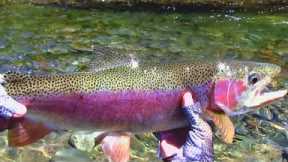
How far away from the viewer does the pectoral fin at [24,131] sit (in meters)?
2.93

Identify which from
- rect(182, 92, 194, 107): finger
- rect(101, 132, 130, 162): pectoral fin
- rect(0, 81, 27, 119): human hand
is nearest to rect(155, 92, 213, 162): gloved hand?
rect(182, 92, 194, 107): finger

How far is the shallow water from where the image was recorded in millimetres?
5453

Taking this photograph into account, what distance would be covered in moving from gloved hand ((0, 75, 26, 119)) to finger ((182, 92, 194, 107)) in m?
0.75

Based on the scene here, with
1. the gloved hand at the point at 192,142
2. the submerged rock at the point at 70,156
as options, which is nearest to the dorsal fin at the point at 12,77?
the gloved hand at the point at 192,142

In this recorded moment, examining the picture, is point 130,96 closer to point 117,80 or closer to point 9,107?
point 117,80

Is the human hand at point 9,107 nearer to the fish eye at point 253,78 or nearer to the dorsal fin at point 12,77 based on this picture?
the dorsal fin at point 12,77

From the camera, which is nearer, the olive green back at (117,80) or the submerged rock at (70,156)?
the olive green back at (117,80)

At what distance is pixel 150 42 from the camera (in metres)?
8.13

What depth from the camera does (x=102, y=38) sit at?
27.2 feet

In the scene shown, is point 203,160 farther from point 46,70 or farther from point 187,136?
point 46,70

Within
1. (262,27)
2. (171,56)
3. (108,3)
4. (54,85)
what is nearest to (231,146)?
(171,56)

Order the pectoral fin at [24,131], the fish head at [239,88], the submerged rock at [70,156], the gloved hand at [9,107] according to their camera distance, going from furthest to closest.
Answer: the submerged rock at [70,156]
the fish head at [239,88]
the pectoral fin at [24,131]
the gloved hand at [9,107]

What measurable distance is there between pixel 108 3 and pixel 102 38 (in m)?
2.66

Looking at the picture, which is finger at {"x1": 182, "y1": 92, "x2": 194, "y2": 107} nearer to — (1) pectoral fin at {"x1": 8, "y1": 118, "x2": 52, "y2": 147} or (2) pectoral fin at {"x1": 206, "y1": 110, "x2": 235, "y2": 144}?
(2) pectoral fin at {"x1": 206, "y1": 110, "x2": 235, "y2": 144}
